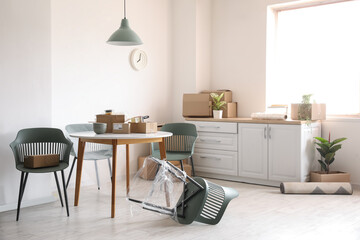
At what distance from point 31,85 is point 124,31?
1.08m

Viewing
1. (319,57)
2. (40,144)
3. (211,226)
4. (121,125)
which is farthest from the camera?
(319,57)

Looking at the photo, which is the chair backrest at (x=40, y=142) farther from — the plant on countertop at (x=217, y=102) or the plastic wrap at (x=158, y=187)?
the plant on countertop at (x=217, y=102)

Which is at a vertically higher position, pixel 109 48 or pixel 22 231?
pixel 109 48

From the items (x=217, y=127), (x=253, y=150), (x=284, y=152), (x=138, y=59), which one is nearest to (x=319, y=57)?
(x=284, y=152)

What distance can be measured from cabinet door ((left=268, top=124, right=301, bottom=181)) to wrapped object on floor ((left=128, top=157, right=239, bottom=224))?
1572mm

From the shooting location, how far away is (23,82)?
171 inches

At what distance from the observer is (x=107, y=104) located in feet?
18.6

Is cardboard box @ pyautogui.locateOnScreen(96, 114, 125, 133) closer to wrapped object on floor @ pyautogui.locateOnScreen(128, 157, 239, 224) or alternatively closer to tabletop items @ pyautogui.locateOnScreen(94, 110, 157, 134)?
tabletop items @ pyautogui.locateOnScreen(94, 110, 157, 134)

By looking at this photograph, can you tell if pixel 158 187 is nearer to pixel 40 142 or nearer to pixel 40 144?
pixel 40 142

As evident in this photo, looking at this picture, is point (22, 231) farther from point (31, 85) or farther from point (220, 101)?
point (220, 101)

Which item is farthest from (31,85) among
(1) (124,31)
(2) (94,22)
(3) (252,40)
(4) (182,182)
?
(3) (252,40)

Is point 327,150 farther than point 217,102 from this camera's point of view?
No

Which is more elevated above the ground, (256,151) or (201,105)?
(201,105)

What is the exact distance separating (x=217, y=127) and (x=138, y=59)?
1436mm
